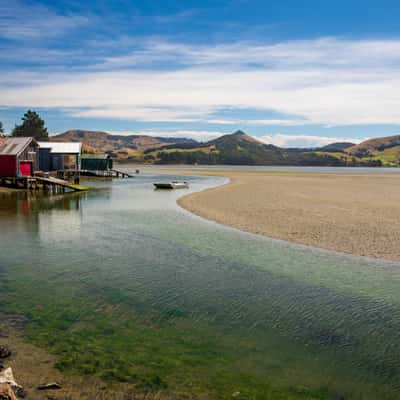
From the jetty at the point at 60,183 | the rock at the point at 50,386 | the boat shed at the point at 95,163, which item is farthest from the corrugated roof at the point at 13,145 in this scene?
the rock at the point at 50,386

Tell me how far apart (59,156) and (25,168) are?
61.2 feet

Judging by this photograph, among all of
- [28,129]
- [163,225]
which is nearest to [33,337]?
[163,225]

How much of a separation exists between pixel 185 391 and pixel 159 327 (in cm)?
314

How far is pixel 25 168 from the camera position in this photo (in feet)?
199

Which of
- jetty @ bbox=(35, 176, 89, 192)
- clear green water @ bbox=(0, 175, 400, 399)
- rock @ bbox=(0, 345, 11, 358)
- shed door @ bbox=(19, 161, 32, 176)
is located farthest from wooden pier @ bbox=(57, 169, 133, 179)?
rock @ bbox=(0, 345, 11, 358)

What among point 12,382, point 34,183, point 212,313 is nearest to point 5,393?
point 12,382

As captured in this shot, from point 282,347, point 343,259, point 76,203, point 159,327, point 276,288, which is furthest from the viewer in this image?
point 76,203

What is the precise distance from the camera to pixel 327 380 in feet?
27.5

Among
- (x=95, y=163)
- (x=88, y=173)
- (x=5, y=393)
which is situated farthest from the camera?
(x=95, y=163)

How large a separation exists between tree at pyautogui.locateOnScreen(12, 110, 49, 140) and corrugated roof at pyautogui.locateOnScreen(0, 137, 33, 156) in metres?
76.5

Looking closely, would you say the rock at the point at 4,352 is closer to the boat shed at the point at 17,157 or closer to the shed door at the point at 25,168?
the boat shed at the point at 17,157

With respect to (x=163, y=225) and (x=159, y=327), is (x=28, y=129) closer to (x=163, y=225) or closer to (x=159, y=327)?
(x=163, y=225)

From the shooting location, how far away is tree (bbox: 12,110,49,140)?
13312 centimetres

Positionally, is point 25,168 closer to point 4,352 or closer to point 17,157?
point 17,157
